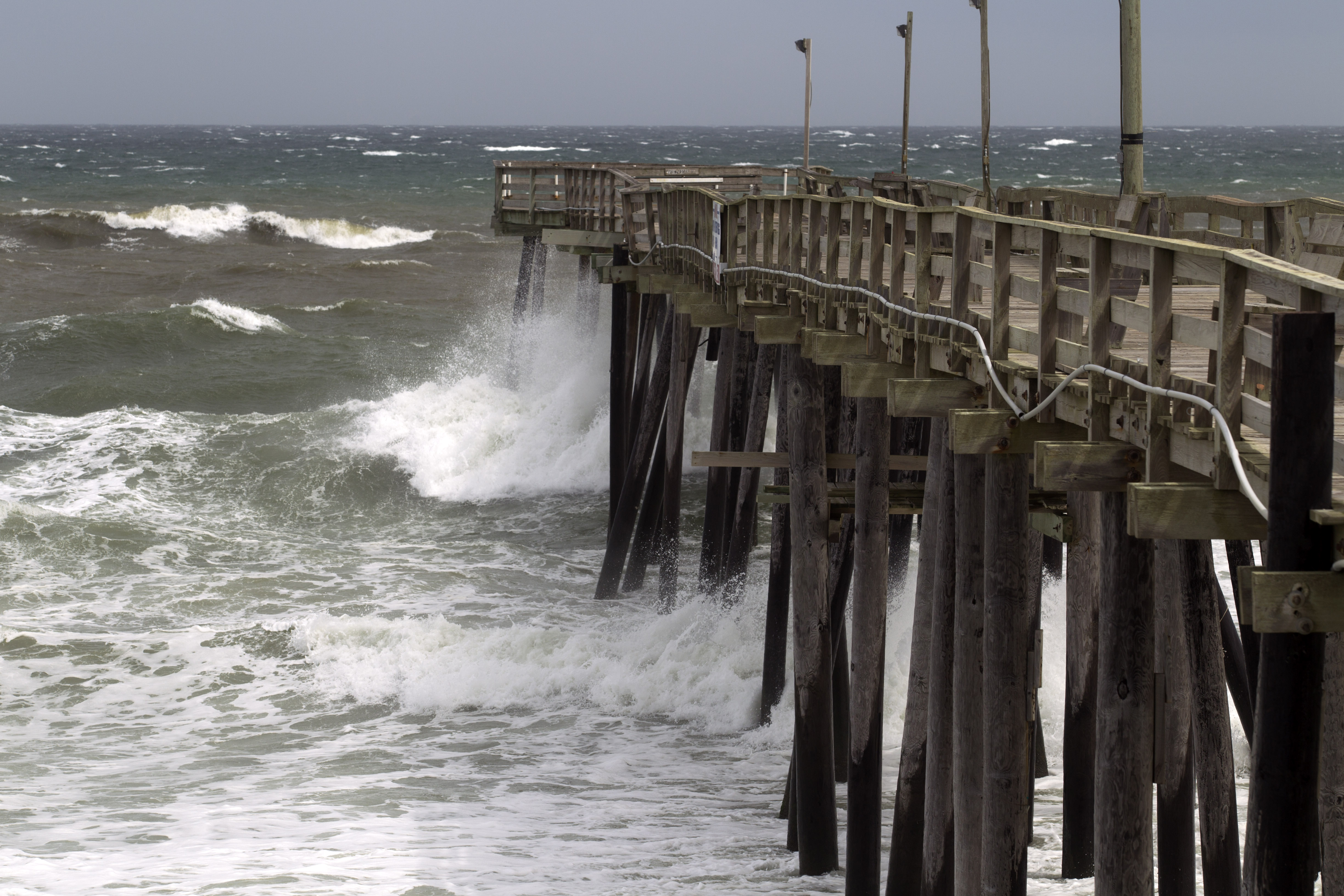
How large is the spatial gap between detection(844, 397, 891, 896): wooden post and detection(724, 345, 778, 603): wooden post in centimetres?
361

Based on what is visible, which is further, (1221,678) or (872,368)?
(872,368)

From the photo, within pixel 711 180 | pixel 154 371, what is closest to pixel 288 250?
pixel 154 371

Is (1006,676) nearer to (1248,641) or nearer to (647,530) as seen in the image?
(1248,641)

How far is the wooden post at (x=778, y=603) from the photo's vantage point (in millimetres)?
10547

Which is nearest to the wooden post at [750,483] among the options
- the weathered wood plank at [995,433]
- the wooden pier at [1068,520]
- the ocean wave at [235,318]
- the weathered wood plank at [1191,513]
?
the wooden pier at [1068,520]

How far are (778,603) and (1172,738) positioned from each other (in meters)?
4.10

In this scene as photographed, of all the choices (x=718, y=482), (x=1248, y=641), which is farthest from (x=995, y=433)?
(x=718, y=482)

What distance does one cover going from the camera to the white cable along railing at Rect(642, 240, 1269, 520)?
403 cm

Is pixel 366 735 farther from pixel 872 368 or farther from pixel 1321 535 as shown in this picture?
pixel 1321 535

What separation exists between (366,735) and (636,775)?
7.66 ft

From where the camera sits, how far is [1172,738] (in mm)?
6785

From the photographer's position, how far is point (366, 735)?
11.2 metres

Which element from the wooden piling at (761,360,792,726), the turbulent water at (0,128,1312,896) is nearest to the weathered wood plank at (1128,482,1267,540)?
the turbulent water at (0,128,1312,896)

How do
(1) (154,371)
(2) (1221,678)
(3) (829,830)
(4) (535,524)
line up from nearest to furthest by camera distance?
(2) (1221,678), (3) (829,830), (4) (535,524), (1) (154,371)
